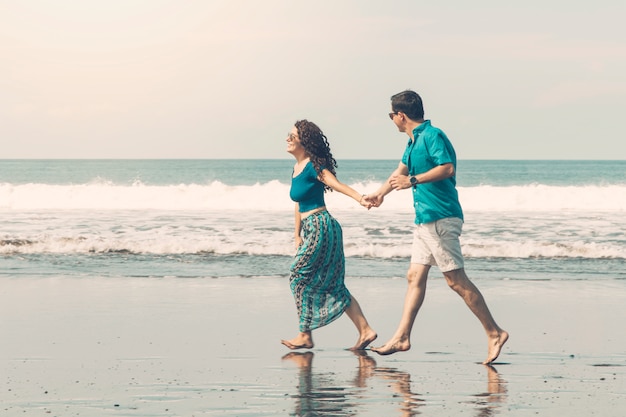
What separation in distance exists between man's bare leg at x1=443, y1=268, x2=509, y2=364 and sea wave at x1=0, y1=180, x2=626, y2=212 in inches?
841

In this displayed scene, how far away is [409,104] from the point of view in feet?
20.6

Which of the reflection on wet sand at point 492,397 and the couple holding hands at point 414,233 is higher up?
the couple holding hands at point 414,233

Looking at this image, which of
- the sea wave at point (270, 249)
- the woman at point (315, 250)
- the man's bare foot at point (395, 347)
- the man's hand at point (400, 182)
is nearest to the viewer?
the man's hand at point (400, 182)

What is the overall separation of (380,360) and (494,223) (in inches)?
603

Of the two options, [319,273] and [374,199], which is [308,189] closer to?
[374,199]

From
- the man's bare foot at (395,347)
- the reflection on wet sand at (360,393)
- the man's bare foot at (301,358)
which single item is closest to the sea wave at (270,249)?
the man's bare foot at (301,358)

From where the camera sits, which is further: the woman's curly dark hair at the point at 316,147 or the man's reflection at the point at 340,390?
the woman's curly dark hair at the point at 316,147

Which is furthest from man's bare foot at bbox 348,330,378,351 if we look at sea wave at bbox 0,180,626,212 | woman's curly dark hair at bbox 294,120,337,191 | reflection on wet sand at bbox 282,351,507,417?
sea wave at bbox 0,180,626,212

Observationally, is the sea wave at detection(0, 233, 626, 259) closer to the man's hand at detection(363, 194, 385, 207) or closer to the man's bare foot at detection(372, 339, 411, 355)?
the man's hand at detection(363, 194, 385, 207)

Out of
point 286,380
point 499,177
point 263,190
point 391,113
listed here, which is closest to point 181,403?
point 286,380

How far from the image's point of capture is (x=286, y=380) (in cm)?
555

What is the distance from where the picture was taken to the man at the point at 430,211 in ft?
19.7

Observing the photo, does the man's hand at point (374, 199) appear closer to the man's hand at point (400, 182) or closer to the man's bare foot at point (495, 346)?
the man's hand at point (400, 182)

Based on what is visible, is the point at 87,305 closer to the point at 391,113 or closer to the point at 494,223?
the point at 391,113
